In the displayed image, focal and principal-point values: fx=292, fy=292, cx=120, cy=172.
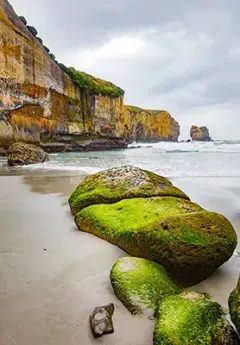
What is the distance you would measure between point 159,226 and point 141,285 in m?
0.77

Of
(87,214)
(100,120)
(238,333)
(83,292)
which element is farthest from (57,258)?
(100,120)

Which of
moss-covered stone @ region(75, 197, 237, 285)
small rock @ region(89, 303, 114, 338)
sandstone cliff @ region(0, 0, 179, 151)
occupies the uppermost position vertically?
sandstone cliff @ region(0, 0, 179, 151)

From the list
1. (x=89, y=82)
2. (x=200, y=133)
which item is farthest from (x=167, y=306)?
(x=200, y=133)

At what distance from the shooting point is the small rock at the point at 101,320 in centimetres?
212

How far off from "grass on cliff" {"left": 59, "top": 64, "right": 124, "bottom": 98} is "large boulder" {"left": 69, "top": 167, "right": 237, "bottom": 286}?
1441 inches

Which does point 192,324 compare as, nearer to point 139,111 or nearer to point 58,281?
point 58,281

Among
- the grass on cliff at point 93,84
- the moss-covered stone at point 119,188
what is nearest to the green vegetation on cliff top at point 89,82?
the grass on cliff at point 93,84

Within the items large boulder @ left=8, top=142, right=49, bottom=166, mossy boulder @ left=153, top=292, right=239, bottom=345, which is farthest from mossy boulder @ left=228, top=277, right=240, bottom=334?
large boulder @ left=8, top=142, right=49, bottom=166

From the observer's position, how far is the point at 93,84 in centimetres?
4522

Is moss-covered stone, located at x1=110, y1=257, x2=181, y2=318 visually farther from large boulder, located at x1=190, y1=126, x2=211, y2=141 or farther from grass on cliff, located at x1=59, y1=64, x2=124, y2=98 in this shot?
large boulder, located at x1=190, y1=126, x2=211, y2=141

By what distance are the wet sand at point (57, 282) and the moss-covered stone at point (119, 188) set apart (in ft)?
1.53

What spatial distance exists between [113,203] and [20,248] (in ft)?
5.79

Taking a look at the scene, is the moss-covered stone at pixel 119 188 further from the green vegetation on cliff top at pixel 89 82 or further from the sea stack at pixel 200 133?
the sea stack at pixel 200 133

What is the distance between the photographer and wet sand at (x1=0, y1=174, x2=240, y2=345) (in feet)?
7.04
